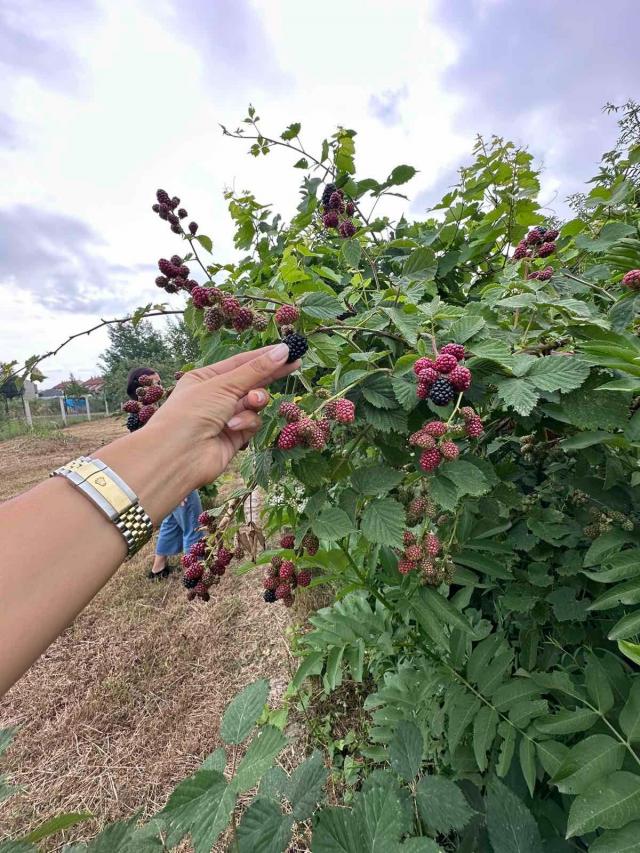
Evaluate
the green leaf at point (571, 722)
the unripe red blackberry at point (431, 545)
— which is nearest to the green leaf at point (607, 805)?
the green leaf at point (571, 722)

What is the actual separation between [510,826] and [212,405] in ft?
3.42

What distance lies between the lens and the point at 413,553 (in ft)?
3.07

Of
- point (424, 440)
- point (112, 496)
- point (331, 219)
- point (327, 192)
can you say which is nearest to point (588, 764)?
point (424, 440)

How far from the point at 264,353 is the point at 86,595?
0.58 m

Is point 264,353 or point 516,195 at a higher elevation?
point 516,195

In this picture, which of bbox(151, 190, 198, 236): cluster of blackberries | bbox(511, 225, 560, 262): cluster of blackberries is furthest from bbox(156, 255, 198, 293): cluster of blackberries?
bbox(511, 225, 560, 262): cluster of blackberries

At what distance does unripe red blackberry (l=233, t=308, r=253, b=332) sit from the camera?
0.87 m

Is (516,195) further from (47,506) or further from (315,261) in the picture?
(47,506)

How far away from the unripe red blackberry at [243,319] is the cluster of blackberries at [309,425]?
0.20m

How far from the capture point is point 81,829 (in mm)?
1935

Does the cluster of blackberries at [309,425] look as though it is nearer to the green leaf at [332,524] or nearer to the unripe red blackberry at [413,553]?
the green leaf at [332,524]

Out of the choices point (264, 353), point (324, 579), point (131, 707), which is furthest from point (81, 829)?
point (264, 353)

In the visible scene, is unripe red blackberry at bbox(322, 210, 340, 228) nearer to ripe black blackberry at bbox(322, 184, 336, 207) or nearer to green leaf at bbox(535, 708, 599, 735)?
ripe black blackberry at bbox(322, 184, 336, 207)

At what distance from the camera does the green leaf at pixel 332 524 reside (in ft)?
2.69
